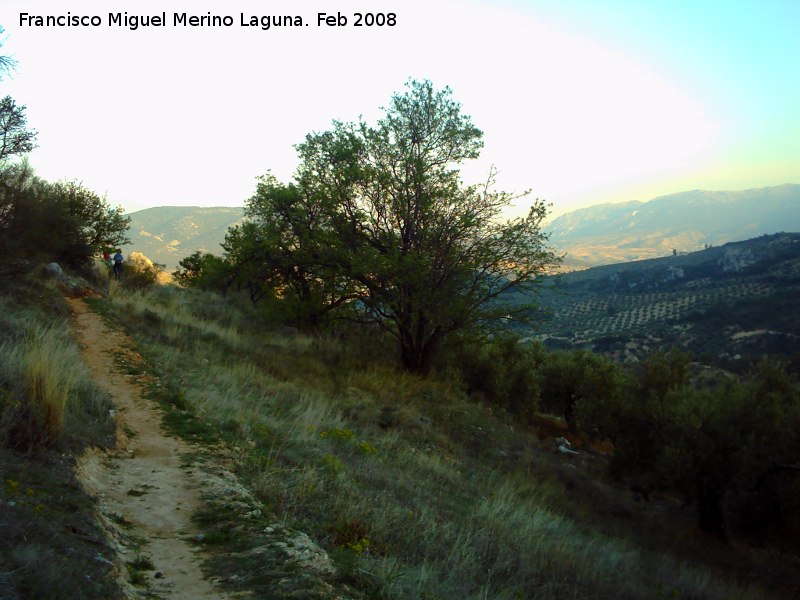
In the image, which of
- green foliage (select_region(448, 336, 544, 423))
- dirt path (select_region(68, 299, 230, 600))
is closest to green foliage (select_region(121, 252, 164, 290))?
green foliage (select_region(448, 336, 544, 423))

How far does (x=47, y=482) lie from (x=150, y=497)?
0.93 m

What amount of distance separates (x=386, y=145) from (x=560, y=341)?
57.3 meters

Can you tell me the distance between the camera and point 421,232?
1773 cm

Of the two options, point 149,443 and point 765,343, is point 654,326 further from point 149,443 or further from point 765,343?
point 149,443

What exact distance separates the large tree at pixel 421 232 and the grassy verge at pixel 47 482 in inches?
407

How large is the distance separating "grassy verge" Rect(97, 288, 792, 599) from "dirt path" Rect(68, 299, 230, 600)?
224mm

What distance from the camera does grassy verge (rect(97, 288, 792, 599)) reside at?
15.8ft

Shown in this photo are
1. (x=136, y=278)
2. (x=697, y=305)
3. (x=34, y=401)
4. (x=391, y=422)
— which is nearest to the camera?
(x=34, y=401)

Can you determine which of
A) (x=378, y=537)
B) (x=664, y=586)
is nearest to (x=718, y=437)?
(x=664, y=586)

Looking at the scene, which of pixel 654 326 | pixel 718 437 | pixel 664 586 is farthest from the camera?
pixel 654 326

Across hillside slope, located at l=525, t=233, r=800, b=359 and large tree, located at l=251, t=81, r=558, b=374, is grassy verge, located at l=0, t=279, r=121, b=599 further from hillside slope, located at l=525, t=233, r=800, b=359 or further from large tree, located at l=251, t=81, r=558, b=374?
hillside slope, located at l=525, t=233, r=800, b=359

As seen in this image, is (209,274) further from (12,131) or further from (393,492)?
(393,492)

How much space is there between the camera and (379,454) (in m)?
9.48

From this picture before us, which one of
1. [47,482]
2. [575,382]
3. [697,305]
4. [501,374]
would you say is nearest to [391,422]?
[47,482]
